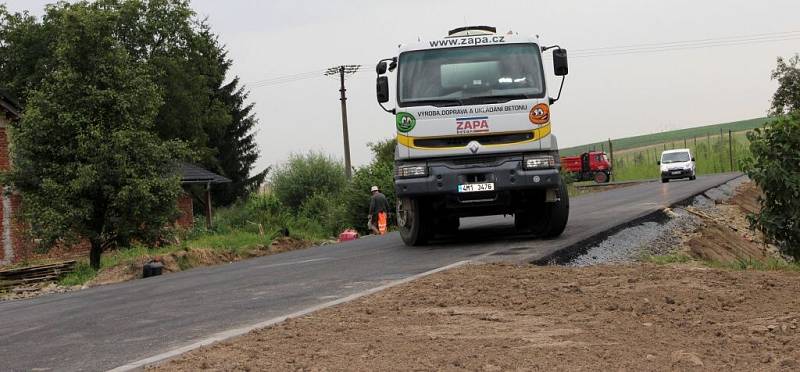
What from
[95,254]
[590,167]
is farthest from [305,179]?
[95,254]

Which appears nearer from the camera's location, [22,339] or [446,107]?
[22,339]

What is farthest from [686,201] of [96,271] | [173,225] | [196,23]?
[196,23]

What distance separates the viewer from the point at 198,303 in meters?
10.2

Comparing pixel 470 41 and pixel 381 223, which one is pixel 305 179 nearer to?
pixel 381 223

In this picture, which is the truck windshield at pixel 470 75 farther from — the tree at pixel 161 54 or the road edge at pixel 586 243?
the tree at pixel 161 54

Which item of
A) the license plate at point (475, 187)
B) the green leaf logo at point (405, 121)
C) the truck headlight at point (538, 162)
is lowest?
the license plate at point (475, 187)

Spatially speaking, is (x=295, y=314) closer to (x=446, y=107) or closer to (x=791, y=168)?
(x=446, y=107)

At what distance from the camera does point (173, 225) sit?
2461 centimetres

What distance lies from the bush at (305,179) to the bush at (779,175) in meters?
43.5

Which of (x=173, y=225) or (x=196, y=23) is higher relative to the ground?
(x=196, y=23)

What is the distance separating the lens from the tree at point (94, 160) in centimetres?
2247

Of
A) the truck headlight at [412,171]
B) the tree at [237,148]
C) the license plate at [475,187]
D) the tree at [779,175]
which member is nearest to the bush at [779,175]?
the tree at [779,175]

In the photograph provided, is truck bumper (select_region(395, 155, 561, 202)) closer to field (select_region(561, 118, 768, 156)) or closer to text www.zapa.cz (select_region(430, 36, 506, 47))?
text www.zapa.cz (select_region(430, 36, 506, 47))

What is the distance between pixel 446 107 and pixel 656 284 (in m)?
5.68
